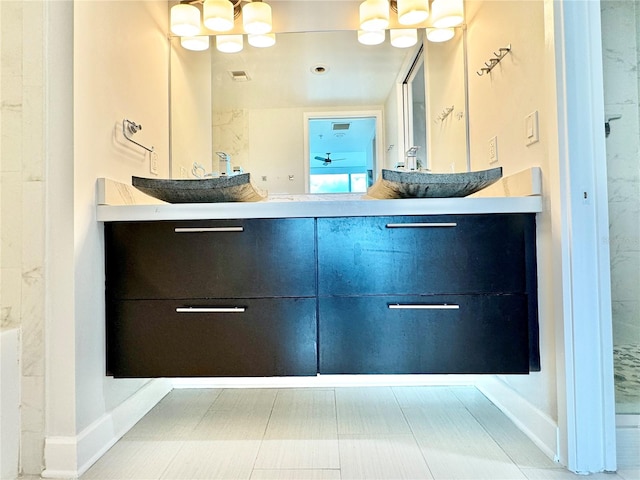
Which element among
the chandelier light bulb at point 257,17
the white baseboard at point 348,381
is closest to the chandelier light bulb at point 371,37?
the chandelier light bulb at point 257,17

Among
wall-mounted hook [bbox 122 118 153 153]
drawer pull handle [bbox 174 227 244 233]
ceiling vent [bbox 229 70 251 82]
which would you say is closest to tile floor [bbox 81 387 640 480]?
drawer pull handle [bbox 174 227 244 233]

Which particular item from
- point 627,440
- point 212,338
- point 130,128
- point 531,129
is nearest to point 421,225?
point 531,129

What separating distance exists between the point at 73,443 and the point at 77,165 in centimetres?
86

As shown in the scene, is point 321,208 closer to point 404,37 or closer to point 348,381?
point 348,381

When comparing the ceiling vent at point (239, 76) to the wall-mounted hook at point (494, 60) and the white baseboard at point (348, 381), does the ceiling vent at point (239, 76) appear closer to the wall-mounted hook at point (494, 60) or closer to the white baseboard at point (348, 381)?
the wall-mounted hook at point (494, 60)

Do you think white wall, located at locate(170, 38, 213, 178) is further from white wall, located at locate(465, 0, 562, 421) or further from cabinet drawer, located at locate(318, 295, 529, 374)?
white wall, located at locate(465, 0, 562, 421)

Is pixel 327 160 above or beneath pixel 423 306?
above

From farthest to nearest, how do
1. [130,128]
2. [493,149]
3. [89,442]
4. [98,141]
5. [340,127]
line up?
[340,127]
[493,149]
[130,128]
[98,141]
[89,442]

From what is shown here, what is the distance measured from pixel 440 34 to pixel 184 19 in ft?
4.37

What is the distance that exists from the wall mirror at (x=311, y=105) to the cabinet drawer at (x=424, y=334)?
3.03 ft

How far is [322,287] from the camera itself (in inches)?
51.3

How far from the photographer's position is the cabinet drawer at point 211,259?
1.30 meters

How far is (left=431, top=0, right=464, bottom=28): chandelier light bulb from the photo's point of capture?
196 centimetres

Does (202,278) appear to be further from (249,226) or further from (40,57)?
(40,57)
